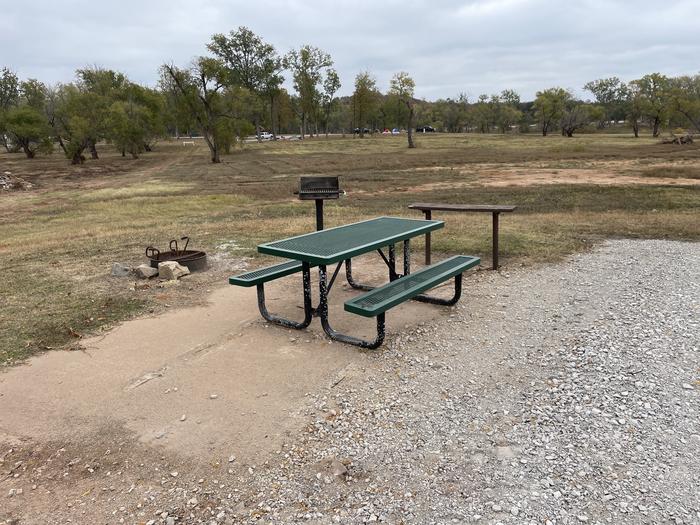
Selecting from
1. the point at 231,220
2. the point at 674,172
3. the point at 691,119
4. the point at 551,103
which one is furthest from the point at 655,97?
the point at 231,220

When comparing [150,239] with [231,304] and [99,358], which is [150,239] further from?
[99,358]

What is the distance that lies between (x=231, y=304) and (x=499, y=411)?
3006 millimetres

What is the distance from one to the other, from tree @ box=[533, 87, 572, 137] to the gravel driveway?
2412 inches

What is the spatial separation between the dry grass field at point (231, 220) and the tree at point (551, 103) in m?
40.2

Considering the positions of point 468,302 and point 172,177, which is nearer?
point 468,302

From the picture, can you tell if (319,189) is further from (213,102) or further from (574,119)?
(574,119)

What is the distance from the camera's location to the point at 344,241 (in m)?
4.32

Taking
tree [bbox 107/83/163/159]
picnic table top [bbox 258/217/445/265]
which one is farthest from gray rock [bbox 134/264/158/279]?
tree [bbox 107/83/163/159]

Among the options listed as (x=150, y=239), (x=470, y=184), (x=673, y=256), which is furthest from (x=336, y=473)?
(x=470, y=184)

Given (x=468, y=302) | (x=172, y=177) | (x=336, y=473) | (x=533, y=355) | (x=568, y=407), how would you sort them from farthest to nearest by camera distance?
1. (x=172, y=177)
2. (x=468, y=302)
3. (x=533, y=355)
4. (x=568, y=407)
5. (x=336, y=473)

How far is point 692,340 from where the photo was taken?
157 inches

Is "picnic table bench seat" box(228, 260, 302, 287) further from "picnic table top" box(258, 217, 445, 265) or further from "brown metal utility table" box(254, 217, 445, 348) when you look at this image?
"picnic table top" box(258, 217, 445, 265)

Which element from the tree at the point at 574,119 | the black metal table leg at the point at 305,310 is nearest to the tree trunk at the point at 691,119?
the tree at the point at 574,119

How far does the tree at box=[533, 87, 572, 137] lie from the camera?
59906 mm
